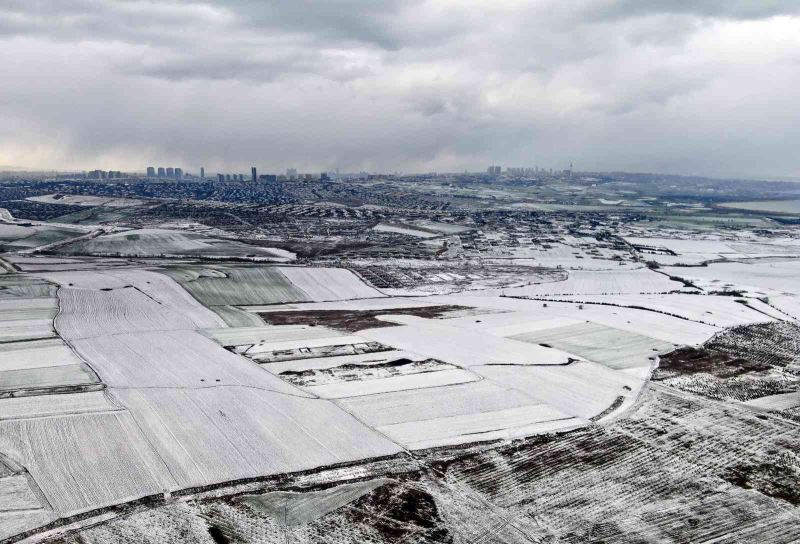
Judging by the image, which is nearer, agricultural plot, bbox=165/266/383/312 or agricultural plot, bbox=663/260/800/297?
agricultural plot, bbox=165/266/383/312

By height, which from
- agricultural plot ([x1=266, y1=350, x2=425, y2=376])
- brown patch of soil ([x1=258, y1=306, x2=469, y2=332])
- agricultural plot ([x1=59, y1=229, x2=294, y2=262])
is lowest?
agricultural plot ([x1=266, y1=350, x2=425, y2=376])

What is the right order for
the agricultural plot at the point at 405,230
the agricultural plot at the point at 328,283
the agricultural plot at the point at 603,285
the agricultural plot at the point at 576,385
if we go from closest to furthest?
the agricultural plot at the point at 576,385 → the agricultural plot at the point at 328,283 → the agricultural plot at the point at 603,285 → the agricultural plot at the point at 405,230

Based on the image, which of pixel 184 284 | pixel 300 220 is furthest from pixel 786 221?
pixel 184 284

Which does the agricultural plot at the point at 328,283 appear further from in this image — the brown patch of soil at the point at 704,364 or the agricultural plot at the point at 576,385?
the brown patch of soil at the point at 704,364

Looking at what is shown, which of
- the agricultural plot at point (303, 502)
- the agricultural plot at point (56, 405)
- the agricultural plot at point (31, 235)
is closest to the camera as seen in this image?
the agricultural plot at point (303, 502)

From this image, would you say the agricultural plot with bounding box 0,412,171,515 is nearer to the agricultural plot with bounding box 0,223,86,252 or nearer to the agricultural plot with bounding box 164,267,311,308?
the agricultural plot with bounding box 164,267,311,308

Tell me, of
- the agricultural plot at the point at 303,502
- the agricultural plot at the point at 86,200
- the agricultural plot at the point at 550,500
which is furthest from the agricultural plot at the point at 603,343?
the agricultural plot at the point at 86,200

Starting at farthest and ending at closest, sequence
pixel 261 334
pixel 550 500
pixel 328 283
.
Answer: pixel 328 283 < pixel 261 334 < pixel 550 500

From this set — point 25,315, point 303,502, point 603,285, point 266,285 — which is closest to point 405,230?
point 603,285

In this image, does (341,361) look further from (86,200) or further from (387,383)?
(86,200)

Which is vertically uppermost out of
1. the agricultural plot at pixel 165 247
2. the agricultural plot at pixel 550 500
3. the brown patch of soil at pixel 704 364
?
the agricultural plot at pixel 165 247

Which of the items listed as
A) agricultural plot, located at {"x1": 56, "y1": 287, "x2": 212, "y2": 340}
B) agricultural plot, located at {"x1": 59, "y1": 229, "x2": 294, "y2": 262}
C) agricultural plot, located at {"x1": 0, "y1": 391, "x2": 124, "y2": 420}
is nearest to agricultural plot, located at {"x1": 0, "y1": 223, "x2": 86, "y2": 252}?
agricultural plot, located at {"x1": 59, "y1": 229, "x2": 294, "y2": 262}

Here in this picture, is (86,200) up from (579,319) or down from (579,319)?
up
